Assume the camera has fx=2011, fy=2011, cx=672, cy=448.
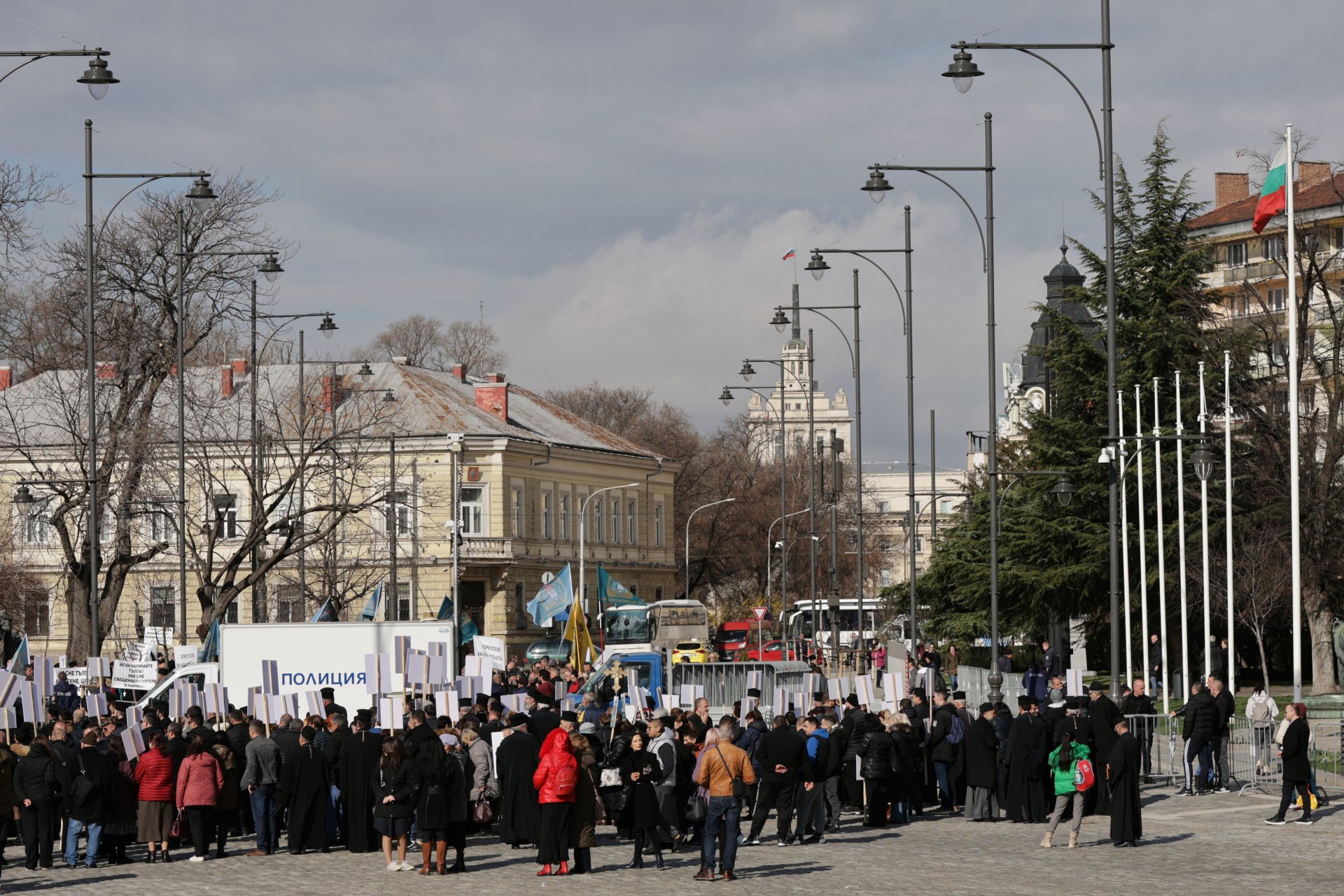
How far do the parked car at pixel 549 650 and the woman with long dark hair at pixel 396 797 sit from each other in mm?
39787

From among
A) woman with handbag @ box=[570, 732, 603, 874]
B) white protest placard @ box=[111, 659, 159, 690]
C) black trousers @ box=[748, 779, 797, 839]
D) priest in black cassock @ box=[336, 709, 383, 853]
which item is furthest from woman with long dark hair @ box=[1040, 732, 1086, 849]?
white protest placard @ box=[111, 659, 159, 690]

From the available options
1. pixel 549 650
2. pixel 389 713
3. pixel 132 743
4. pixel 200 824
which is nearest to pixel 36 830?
pixel 132 743

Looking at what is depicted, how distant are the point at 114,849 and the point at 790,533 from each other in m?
84.9

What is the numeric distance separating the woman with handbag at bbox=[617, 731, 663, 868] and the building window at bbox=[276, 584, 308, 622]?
48.5 meters

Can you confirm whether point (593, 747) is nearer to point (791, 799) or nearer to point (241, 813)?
point (791, 799)

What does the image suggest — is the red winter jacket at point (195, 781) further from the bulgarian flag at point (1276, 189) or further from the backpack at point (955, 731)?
the bulgarian flag at point (1276, 189)

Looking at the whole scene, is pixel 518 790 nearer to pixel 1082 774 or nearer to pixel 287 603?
pixel 1082 774

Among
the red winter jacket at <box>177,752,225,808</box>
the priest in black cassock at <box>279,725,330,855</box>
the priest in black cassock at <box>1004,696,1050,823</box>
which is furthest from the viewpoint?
the priest in black cassock at <box>1004,696,1050,823</box>

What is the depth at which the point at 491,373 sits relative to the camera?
9019 centimetres

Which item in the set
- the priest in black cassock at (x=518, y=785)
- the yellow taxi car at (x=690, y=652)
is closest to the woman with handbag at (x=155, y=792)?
the priest in black cassock at (x=518, y=785)

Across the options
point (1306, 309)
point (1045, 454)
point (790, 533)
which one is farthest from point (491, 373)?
point (1306, 309)

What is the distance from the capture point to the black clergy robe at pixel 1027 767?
75.3 ft

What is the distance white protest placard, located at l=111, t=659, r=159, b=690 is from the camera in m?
32.6

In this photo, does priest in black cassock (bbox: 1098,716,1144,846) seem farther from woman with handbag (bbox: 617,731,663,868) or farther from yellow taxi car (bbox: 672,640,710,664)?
yellow taxi car (bbox: 672,640,710,664)
